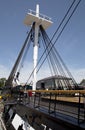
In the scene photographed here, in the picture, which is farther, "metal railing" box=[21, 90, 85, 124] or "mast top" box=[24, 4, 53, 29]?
"mast top" box=[24, 4, 53, 29]

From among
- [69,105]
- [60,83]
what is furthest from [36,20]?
[69,105]

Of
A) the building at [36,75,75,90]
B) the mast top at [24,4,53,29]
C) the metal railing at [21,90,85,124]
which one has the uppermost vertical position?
the mast top at [24,4,53,29]

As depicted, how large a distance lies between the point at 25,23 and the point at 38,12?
217 centimetres

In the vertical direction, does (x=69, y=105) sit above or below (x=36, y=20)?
below

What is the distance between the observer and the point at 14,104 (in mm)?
11914

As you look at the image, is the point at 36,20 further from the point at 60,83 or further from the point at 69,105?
the point at 69,105

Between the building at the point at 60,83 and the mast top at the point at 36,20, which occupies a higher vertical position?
the mast top at the point at 36,20

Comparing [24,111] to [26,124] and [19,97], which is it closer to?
[26,124]

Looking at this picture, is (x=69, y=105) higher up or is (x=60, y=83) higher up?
(x=60, y=83)

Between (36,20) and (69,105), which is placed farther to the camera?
(36,20)

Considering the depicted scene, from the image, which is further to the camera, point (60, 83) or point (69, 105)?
point (60, 83)

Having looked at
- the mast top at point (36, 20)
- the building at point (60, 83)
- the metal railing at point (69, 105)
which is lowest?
the metal railing at point (69, 105)

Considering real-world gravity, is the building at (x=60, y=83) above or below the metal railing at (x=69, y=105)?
above

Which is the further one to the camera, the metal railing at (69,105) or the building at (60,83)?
the building at (60,83)
